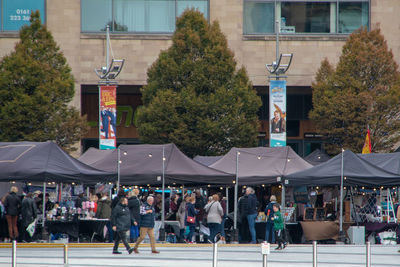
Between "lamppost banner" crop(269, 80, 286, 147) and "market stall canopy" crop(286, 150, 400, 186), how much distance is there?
27.3 feet

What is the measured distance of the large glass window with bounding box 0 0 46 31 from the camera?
4222 centimetres

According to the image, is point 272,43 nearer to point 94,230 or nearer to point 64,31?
point 64,31

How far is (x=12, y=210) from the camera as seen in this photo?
24031 millimetres

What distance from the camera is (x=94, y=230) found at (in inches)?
1011

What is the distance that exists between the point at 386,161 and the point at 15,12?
72.3ft

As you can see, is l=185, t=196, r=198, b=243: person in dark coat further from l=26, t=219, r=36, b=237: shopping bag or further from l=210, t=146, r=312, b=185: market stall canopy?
l=26, t=219, r=36, b=237: shopping bag

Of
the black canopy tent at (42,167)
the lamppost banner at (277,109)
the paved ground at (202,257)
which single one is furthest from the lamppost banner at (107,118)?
the paved ground at (202,257)

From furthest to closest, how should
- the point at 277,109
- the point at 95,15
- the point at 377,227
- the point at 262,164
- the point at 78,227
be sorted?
the point at 95,15 < the point at 277,109 < the point at 262,164 < the point at 377,227 < the point at 78,227

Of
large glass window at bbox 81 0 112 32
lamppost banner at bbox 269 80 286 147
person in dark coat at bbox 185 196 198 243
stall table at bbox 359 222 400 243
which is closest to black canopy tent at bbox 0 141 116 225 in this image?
person in dark coat at bbox 185 196 198 243

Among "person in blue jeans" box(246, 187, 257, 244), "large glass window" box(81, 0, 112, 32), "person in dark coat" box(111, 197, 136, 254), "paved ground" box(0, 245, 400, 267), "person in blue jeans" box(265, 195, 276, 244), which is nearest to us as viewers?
"paved ground" box(0, 245, 400, 267)

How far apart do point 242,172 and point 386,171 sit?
16.8 ft

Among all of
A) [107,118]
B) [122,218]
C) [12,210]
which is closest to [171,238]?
[12,210]

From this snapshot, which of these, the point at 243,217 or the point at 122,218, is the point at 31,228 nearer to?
the point at 122,218

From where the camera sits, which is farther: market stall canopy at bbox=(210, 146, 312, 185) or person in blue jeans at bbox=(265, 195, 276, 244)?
market stall canopy at bbox=(210, 146, 312, 185)
